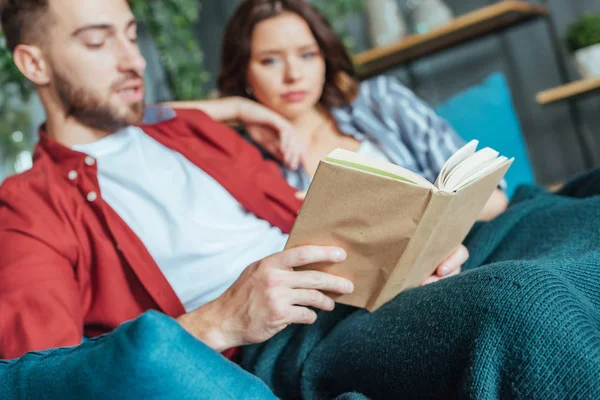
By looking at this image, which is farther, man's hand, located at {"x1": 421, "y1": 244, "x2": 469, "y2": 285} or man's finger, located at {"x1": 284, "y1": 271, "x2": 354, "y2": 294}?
man's hand, located at {"x1": 421, "y1": 244, "x2": 469, "y2": 285}

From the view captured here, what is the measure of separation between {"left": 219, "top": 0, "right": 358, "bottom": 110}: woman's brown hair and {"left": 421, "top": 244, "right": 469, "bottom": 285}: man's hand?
26.3 inches

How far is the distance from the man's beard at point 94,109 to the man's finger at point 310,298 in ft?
1.76

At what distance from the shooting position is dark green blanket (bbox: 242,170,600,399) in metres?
0.54

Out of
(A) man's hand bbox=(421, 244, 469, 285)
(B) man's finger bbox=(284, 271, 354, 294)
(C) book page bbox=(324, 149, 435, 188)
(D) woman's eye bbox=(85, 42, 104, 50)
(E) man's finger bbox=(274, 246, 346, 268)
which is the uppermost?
(D) woman's eye bbox=(85, 42, 104, 50)

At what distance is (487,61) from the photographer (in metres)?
2.52

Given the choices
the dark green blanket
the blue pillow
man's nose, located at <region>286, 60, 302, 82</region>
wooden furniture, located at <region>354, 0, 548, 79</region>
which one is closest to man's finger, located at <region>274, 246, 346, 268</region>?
the dark green blanket

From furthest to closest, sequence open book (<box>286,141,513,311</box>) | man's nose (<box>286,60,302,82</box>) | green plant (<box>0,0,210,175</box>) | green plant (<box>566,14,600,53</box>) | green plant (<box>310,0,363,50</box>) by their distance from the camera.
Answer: green plant (<box>310,0,363,50</box>), green plant (<box>0,0,210,175</box>), green plant (<box>566,14,600,53</box>), man's nose (<box>286,60,302,82</box>), open book (<box>286,141,513,311</box>)

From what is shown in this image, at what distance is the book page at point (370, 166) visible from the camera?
63 centimetres

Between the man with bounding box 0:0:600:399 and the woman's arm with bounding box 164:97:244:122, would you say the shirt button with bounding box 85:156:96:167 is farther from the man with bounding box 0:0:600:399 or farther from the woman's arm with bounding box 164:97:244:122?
the woman's arm with bounding box 164:97:244:122

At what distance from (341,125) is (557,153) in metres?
1.36

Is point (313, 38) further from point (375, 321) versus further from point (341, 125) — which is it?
point (375, 321)

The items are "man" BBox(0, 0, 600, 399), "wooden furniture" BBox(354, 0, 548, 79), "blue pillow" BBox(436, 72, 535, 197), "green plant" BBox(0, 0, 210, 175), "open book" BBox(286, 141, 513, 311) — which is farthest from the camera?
"green plant" BBox(0, 0, 210, 175)

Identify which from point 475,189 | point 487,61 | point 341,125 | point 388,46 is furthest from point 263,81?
point 487,61

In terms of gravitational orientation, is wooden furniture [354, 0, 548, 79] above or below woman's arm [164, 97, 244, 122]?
below
